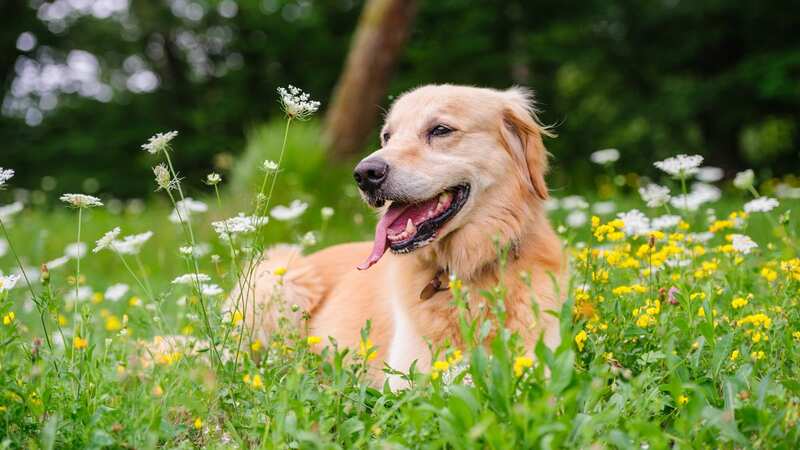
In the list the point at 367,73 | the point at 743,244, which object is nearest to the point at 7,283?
the point at 743,244

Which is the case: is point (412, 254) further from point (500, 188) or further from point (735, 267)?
point (735, 267)

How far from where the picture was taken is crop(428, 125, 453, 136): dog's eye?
3.40 meters

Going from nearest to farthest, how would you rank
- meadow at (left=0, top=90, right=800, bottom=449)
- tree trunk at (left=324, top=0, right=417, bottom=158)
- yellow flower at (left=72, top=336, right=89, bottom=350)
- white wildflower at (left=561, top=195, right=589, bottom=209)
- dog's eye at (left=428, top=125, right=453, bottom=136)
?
meadow at (left=0, top=90, right=800, bottom=449) < yellow flower at (left=72, top=336, right=89, bottom=350) < dog's eye at (left=428, top=125, right=453, bottom=136) < white wildflower at (left=561, top=195, right=589, bottom=209) < tree trunk at (left=324, top=0, right=417, bottom=158)

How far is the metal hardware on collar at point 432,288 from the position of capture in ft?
10.7

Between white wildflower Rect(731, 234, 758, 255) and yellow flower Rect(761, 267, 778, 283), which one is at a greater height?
white wildflower Rect(731, 234, 758, 255)

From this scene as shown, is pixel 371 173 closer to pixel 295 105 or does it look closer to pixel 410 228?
pixel 410 228

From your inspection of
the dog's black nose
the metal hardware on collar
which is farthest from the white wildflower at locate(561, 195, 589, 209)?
the dog's black nose

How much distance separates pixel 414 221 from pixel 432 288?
0.29 metres

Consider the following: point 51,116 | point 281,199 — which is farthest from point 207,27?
point 281,199

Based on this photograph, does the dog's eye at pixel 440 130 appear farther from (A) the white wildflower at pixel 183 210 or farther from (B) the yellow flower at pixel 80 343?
(B) the yellow flower at pixel 80 343

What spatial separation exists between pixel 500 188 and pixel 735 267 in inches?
42.1

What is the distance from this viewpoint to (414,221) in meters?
3.23

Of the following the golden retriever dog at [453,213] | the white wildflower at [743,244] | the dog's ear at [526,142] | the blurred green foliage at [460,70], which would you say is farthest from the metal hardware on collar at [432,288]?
the blurred green foliage at [460,70]

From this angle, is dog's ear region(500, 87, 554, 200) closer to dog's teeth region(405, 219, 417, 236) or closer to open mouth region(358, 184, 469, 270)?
open mouth region(358, 184, 469, 270)
